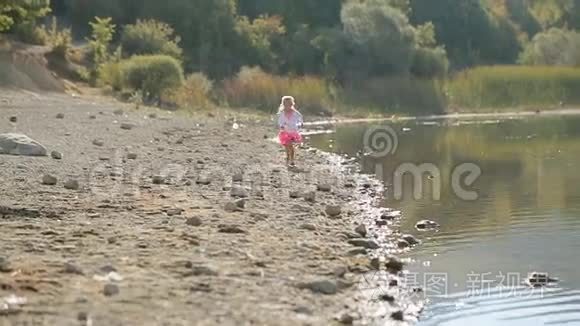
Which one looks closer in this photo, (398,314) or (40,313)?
(40,313)

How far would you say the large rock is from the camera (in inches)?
558

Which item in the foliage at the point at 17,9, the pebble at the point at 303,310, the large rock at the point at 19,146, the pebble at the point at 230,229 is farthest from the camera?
the foliage at the point at 17,9

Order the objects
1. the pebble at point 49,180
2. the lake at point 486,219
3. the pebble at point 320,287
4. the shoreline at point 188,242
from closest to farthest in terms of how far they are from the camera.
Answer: the shoreline at point 188,242
the pebble at point 320,287
the lake at point 486,219
the pebble at point 49,180

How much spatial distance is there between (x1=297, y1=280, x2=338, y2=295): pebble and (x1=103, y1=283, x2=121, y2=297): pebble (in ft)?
4.71

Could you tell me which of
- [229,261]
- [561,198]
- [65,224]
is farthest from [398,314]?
[561,198]

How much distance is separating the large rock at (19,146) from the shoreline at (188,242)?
349mm

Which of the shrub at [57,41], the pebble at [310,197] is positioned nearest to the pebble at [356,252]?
the pebble at [310,197]

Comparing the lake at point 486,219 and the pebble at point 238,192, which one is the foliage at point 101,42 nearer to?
the lake at point 486,219

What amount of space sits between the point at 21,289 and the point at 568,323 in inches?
157

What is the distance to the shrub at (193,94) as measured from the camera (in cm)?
3506

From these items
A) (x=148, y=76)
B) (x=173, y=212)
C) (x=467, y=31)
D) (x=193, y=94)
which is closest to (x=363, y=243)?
(x=173, y=212)

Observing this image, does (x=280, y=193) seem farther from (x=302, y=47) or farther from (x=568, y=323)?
(x=302, y=47)

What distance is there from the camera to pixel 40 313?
614 centimetres

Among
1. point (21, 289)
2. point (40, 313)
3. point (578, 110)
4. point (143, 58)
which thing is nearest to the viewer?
point (40, 313)
